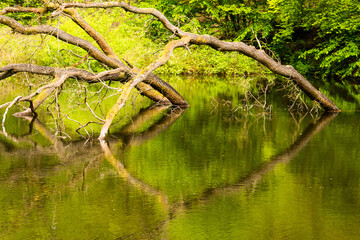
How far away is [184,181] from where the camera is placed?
26.7 ft

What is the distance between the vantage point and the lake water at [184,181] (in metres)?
6.07

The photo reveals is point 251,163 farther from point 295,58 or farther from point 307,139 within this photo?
point 295,58

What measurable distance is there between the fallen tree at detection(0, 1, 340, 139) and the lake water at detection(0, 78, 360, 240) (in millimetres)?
1032

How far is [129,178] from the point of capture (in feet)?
27.1

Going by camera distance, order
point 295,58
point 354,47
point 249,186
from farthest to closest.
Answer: point 295,58 → point 354,47 → point 249,186

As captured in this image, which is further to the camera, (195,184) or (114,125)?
(114,125)

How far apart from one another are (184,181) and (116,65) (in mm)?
8741

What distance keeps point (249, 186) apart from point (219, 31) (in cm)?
3000

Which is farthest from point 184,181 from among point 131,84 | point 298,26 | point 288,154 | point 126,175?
point 298,26

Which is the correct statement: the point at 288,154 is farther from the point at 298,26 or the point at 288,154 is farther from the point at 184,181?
the point at 298,26

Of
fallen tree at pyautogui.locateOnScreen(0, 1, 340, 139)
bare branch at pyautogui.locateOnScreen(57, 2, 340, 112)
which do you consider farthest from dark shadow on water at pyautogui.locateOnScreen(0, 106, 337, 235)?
bare branch at pyautogui.locateOnScreen(57, 2, 340, 112)

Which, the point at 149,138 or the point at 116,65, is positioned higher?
the point at 116,65

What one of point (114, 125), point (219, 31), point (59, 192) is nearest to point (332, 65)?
point (219, 31)

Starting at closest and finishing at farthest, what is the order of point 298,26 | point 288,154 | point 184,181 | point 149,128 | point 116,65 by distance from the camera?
point 184,181
point 288,154
point 149,128
point 116,65
point 298,26
